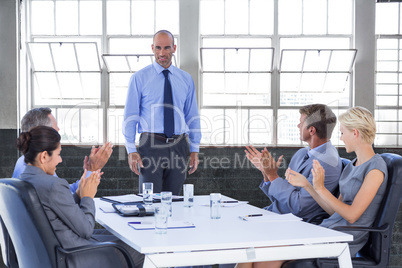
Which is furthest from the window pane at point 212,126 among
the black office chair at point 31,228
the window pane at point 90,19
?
the black office chair at point 31,228

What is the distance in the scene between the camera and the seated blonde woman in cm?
243

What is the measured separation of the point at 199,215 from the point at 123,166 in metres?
3.97

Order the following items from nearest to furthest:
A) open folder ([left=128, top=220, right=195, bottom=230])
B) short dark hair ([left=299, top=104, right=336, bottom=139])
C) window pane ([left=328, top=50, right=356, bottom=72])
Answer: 1. open folder ([left=128, top=220, right=195, bottom=230])
2. short dark hair ([left=299, top=104, right=336, bottom=139])
3. window pane ([left=328, top=50, right=356, bottom=72])

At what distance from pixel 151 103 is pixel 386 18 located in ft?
14.4

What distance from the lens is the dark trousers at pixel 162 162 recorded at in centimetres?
365

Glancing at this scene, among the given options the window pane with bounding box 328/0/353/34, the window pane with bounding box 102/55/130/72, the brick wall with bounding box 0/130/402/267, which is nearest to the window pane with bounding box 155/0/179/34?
the window pane with bounding box 102/55/130/72

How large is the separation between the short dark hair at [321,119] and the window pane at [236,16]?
4.01 m

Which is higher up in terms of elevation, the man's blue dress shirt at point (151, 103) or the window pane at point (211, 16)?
the window pane at point (211, 16)

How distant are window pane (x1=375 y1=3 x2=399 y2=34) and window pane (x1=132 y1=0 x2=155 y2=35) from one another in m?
3.19

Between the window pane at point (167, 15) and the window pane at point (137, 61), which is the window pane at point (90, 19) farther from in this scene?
the window pane at point (167, 15)

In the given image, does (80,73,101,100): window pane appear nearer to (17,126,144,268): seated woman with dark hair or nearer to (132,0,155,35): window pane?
(132,0,155,35): window pane

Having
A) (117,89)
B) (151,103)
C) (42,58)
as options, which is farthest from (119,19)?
(151,103)

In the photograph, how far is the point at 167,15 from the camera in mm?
6820

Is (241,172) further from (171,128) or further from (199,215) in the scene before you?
(199,215)
